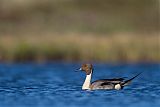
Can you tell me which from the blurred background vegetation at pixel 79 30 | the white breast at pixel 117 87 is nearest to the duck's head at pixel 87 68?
the white breast at pixel 117 87

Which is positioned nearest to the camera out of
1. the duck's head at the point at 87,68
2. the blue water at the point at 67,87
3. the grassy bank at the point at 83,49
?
the blue water at the point at 67,87

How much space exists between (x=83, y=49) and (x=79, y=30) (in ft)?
24.1

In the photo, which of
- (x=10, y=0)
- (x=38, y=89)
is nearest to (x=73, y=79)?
(x=38, y=89)

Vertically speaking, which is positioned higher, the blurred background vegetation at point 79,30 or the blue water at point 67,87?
the blurred background vegetation at point 79,30

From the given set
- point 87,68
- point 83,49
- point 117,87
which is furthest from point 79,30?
point 117,87

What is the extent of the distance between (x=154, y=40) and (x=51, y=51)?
12.0ft

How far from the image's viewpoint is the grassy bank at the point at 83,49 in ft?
90.2

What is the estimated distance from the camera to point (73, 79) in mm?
22859

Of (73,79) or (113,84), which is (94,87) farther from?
(73,79)

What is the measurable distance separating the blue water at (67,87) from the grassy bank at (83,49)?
1.79ft

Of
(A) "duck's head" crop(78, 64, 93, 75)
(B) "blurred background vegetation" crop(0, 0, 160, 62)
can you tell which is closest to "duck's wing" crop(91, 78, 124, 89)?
(A) "duck's head" crop(78, 64, 93, 75)

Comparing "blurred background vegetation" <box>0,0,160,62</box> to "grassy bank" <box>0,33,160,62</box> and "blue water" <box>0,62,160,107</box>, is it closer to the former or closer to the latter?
"grassy bank" <box>0,33,160,62</box>

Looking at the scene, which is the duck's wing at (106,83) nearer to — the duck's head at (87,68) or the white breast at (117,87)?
the white breast at (117,87)

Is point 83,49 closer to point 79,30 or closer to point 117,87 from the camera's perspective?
point 79,30
